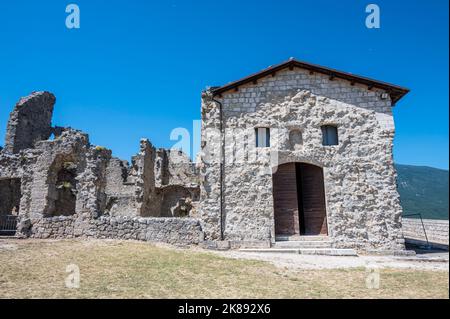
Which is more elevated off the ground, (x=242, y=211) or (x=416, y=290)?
(x=242, y=211)

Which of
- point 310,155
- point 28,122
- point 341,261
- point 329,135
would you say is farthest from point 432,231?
point 28,122

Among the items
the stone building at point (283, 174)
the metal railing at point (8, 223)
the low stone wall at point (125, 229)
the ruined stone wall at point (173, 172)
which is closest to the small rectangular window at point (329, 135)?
the stone building at point (283, 174)

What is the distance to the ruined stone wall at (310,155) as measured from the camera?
12.1 meters

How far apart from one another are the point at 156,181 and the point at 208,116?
52.8ft

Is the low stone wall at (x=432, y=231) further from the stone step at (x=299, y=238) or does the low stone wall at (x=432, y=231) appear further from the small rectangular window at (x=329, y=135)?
the small rectangular window at (x=329, y=135)

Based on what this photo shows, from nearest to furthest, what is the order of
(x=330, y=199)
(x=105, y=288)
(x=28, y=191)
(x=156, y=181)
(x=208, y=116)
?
1. (x=105, y=288)
2. (x=330, y=199)
3. (x=208, y=116)
4. (x=28, y=191)
5. (x=156, y=181)

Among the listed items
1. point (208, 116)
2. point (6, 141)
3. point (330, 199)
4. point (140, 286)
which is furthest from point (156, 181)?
point (140, 286)

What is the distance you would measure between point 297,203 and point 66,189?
54.8ft

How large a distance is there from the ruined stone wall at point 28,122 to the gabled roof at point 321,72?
17.3 m

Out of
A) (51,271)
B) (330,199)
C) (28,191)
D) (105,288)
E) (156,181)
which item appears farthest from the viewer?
(156,181)

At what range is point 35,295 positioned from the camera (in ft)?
19.7

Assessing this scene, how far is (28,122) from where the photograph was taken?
22594mm

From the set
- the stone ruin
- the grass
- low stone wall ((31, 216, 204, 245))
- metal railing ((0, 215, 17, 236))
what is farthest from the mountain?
metal railing ((0, 215, 17, 236))
